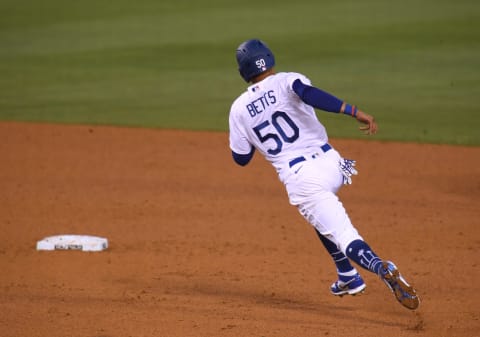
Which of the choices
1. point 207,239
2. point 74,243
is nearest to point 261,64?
point 207,239

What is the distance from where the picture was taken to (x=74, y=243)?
9031 millimetres

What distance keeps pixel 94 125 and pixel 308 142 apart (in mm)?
8105

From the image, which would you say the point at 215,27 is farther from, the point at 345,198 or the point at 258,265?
the point at 258,265

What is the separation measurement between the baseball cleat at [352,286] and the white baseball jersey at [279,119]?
1.07 metres

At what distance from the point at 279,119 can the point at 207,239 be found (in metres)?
2.94

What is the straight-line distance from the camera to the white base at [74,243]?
29.5ft

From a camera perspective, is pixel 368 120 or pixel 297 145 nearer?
pixel 368 120

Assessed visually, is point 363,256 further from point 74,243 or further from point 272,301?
point 74,243

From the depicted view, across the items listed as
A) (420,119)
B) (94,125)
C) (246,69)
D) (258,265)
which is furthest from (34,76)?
(246,69)

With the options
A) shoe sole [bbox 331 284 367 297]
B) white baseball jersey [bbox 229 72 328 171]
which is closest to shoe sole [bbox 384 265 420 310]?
shoe sole [bbox 331 284 367 297]

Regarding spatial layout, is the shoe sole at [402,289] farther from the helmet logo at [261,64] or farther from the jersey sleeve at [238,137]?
the helmet logo at [261,64]

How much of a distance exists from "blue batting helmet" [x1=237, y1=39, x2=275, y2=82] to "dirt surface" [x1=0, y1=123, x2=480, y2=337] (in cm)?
188

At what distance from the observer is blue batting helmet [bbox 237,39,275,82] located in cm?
673

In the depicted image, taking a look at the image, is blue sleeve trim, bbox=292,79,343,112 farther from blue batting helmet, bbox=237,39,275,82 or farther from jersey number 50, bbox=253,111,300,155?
blue batting helmet, bbox=237,39,275,82
